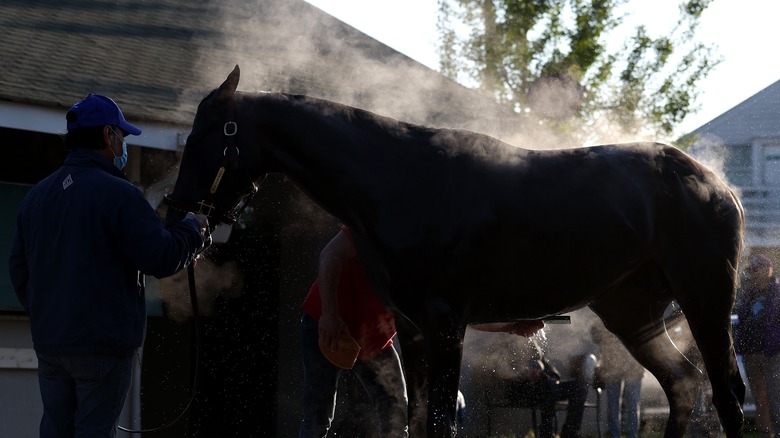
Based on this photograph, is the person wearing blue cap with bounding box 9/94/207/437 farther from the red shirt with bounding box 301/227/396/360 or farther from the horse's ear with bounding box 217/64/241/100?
the red shirt with bounding box 301/227/396/360

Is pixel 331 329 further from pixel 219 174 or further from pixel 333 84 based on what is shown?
pixel 333 84

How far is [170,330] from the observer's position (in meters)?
9.76

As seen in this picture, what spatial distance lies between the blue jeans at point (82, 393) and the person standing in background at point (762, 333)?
6324 mm

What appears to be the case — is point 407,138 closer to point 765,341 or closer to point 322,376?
A: point 322,376

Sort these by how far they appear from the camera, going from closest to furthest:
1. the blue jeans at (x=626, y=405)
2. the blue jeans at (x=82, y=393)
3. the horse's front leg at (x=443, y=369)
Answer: the blue jeans at (x=82, y=393) → the horse's front leg at (x=443, y=369) → the blue jeans at (x=626, y=405)

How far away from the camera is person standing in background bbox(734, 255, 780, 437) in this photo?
853 cm

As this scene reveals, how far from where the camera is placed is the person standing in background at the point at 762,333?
28.0ft

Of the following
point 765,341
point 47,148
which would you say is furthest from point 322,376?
point 765,341

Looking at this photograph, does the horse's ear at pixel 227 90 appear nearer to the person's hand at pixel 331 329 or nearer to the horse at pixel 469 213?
the horse at pixel 469 213

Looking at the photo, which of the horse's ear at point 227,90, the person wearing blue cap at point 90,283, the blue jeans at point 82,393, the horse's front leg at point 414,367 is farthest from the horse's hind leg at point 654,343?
the blue jeans at point 82,393

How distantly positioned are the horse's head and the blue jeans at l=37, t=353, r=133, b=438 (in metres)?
0.69

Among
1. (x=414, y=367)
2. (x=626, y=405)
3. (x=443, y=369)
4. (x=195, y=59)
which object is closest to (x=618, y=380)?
(x=626, y=405)

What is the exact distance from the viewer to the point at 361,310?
5137mm

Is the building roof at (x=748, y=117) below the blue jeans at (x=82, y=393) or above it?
above
